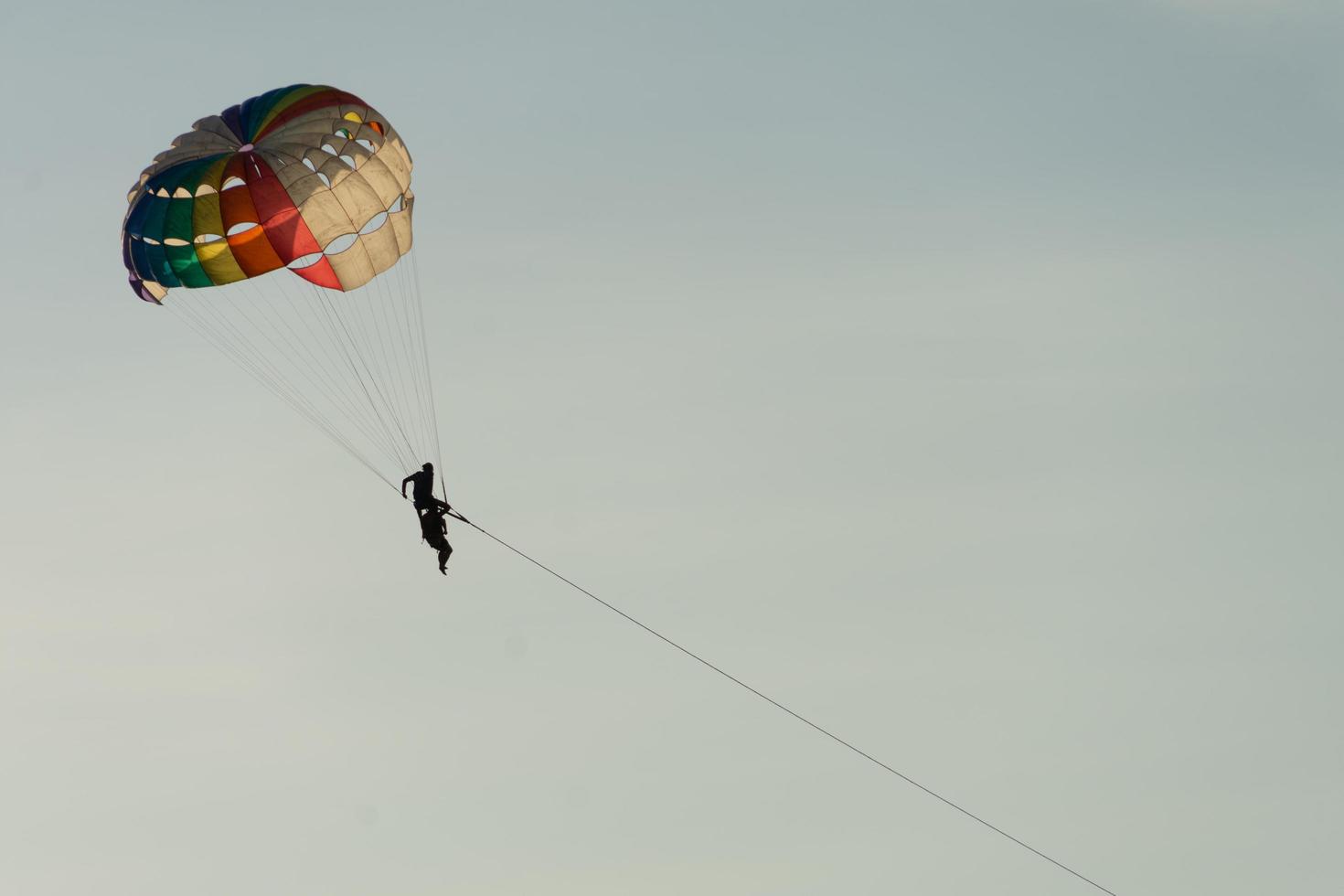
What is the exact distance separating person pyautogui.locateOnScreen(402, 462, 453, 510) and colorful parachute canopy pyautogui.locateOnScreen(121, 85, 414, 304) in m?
4.37

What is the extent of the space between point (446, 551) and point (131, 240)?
24.2ft

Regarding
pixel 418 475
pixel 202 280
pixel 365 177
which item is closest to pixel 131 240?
pixel 202 280

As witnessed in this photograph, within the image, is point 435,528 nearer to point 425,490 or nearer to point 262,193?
point 425,490

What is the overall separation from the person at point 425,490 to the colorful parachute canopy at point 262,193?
14.3 ft

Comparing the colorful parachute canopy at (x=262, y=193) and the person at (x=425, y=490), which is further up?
the colorful parachute canopy at (x=262, y=193)

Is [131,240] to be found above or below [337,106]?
below

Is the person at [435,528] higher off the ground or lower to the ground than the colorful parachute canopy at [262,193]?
lower

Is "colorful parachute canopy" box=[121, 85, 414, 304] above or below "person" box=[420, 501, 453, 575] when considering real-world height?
above

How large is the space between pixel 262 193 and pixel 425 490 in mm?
5607

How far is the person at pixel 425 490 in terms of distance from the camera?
120ft

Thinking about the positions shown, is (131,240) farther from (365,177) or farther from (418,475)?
(418,475)

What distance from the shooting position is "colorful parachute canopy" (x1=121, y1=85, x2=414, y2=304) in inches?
1491

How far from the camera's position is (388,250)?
1564 inches

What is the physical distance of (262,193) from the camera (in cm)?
3784
